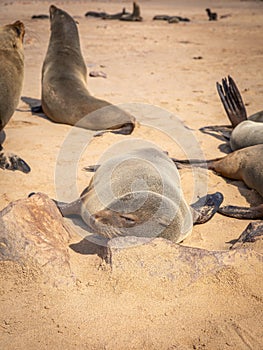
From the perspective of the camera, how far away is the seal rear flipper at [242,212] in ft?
→ 10.2

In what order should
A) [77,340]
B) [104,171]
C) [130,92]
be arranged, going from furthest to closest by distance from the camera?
[130,92], [104,171], [77,340]

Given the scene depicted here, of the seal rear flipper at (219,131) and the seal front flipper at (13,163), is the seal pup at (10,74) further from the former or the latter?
the seal rear flipper at (219,131)

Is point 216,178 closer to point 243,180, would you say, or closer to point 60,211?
point 243,180

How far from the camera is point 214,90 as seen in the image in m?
6.58

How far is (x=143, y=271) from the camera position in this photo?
2.17 m

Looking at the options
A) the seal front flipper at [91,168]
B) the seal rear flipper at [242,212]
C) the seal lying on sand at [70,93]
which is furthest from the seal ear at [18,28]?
the seal rear flipper at [242,212]

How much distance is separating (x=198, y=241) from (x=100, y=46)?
26.6 feet

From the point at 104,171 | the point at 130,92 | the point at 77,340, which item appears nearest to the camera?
the point at 77,340

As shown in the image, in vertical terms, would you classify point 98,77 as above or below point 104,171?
below

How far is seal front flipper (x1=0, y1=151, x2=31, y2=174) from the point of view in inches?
143

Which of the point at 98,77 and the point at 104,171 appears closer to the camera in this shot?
the point at 104,171

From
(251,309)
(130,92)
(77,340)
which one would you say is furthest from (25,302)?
(130,92)

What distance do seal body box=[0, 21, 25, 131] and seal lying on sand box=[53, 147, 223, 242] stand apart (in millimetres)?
1415

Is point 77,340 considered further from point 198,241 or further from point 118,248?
point 198,241
